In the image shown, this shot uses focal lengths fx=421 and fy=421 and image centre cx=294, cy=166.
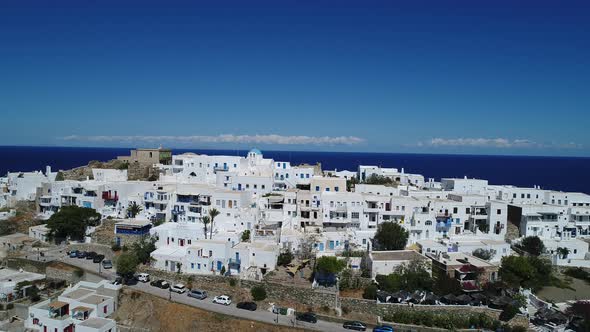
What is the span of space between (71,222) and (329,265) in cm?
2840

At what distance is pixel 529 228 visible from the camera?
4572 cm

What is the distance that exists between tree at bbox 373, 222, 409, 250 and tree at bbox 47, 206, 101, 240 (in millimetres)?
31203

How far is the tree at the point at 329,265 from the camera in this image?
112 feet

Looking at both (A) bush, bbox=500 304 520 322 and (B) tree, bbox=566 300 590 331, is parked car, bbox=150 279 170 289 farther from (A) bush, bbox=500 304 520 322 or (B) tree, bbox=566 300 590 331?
(B) tree, bbox=566 300 590 331

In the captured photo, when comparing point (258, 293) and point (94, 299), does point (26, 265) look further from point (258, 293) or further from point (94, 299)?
point (258, 293)

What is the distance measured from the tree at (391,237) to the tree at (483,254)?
6.93 metres

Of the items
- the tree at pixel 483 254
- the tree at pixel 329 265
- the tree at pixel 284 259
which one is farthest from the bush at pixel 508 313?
the tree at pixel 284 259

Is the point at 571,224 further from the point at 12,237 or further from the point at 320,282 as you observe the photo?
the point at 12,237

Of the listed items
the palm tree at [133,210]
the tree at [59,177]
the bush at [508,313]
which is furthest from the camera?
the tree at [59,177]

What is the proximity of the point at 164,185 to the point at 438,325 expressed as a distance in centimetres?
3506

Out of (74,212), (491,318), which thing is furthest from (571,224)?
(74,212)

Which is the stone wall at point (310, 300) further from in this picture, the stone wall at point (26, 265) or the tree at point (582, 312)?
the stone wall at point (26, 265)

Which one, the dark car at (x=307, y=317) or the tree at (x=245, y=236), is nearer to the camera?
the dark car at (x=307, y=317)

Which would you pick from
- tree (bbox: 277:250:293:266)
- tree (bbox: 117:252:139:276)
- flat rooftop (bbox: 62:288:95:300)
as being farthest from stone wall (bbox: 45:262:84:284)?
tree (bbox: 277:250:293:266)
